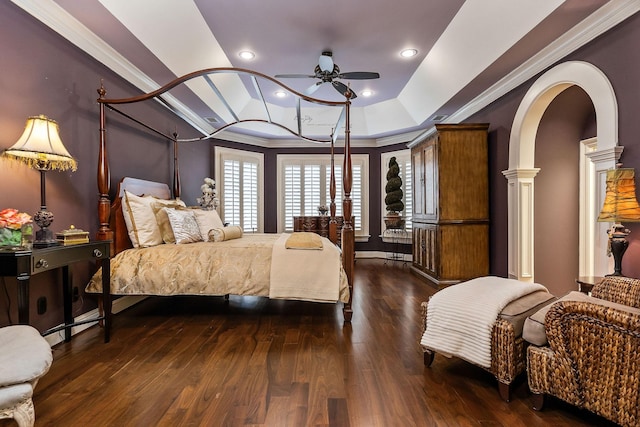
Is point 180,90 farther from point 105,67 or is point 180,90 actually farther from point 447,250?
point 447,250

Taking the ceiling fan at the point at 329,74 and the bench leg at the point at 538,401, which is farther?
the ceiling fan at the point at 329,74

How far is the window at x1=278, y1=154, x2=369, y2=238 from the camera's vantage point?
24.9ft

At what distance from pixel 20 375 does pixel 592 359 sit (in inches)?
A: 98.6

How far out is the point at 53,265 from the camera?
7.25 feet

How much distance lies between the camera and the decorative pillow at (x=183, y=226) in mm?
3527

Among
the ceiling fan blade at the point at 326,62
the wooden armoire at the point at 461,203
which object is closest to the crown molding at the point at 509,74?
the wooden armoire at the point at 461,203

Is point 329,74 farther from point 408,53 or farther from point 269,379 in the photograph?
point 269,379

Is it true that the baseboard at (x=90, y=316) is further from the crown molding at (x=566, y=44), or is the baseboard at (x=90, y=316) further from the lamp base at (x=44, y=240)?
the crown molding at (x=566, y=44)

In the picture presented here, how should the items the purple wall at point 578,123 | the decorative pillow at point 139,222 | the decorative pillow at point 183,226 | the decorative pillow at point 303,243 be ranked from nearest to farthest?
the purple wall at point 578,123
the decorative pillow at point 303,243
the decorative pillow at point 139,222
the decorative pillow at point 183,226

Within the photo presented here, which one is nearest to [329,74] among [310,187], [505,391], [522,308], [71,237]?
[71,237]

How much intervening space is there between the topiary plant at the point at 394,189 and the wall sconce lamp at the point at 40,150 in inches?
223

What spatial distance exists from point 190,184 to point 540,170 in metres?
5.17

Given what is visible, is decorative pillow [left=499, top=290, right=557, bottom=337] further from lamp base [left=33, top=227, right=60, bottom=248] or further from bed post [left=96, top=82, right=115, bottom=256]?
bed post [left=96, top=82, right=115, bottom=256]

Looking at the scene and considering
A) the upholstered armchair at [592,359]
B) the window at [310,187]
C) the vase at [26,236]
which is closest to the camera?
the upholstered armchair at [592,359]
